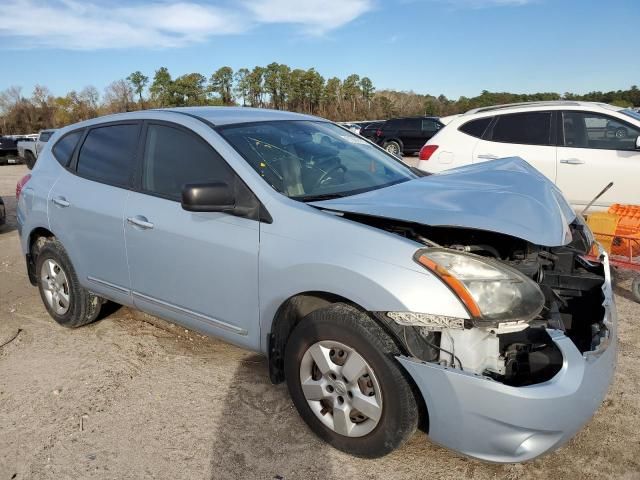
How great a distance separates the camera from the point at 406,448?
8.83ft

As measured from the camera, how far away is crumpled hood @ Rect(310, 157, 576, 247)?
7.59 ft

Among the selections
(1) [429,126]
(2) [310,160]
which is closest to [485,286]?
(2) [310,160]

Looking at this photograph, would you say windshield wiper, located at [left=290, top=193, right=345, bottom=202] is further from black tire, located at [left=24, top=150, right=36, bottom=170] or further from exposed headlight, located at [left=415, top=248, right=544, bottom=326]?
black tire, located at [left=24, top=150, right=36, bottom=170]

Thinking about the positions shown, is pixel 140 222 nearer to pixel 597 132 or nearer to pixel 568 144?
pixel 568 144

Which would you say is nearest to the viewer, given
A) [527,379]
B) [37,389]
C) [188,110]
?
[527,379]

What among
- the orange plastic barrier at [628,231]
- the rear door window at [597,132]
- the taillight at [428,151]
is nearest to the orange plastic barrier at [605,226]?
the orange plastic barrier at [628,231]

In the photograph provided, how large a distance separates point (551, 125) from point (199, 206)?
5295 millimetres

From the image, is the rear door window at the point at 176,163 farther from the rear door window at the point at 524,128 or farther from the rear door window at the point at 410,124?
the rear door window at the point at 410,124

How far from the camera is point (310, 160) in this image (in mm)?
3289

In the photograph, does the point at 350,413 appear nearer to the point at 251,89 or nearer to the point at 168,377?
the point at 168,377

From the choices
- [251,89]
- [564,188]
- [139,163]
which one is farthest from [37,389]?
[251,89]

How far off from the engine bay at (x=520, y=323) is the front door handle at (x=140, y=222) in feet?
4.49

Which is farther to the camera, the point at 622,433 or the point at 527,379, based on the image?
the point at 622,433

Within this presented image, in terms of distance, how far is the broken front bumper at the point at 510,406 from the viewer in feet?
6.83
